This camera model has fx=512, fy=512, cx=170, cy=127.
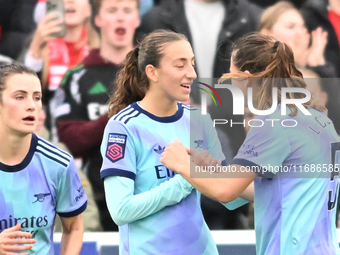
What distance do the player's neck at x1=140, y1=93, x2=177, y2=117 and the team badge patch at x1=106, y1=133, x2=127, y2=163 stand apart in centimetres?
21

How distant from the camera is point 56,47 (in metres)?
4.06

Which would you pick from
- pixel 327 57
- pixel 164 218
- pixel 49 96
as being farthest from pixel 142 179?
pixel 327 57

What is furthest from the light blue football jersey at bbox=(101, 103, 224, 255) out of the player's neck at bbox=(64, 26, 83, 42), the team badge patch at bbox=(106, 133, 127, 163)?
the player's neck at bbox=(64, 26, 83, 42)

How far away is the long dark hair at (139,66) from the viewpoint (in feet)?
7.57

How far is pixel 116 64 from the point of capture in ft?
13.3

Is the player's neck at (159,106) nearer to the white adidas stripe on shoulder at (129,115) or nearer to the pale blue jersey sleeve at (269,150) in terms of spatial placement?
the white adidas stripe on shoulder at (129,115)

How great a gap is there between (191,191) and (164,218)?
166 millimetres

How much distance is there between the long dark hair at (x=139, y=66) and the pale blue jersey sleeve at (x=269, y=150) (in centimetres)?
62

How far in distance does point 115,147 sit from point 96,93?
1.94 metres

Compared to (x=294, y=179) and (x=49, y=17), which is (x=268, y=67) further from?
(x=49, y=17)

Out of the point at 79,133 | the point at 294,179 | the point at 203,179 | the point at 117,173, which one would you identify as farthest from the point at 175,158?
the point at 79,133

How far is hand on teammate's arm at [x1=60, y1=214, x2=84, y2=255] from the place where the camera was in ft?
7.38

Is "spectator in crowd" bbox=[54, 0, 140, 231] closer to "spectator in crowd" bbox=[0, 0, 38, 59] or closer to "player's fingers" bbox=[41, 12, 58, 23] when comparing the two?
"player's fingers" bbox=[41, 12, 58, 23]

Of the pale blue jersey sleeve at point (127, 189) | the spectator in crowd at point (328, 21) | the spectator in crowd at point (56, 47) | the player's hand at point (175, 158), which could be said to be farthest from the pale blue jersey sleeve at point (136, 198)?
the spectator in crowd at point (328, 21)
